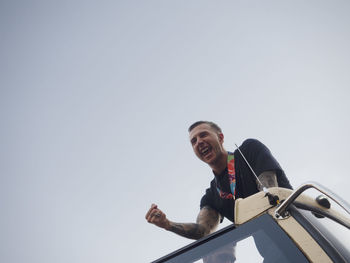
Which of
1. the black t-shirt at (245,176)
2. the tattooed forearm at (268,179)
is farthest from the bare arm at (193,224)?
the tattooed forearm at (268,179)

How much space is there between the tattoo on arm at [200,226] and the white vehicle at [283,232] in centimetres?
92

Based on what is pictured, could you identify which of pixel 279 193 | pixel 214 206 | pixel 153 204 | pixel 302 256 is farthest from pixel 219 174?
pixel 302 256

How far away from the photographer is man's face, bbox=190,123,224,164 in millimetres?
2970

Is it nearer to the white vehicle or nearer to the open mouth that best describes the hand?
the white vehicle

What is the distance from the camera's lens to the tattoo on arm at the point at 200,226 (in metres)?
2.26

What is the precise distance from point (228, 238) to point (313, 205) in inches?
17.6

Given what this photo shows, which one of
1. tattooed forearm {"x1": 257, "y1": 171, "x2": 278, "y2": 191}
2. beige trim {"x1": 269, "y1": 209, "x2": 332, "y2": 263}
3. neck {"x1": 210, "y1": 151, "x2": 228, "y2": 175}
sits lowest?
beige trim {"x1": 269, "y1": 209, "x2": 332, "y2": 263}

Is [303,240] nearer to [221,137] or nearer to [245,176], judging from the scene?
[245,176]

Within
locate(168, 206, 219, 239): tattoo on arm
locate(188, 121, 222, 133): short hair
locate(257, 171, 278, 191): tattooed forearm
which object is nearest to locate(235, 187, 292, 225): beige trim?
locate(257, 171, 278, 191): tattooed forearm

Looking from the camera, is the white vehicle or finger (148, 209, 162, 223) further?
finger (148, 209, 162, 223)

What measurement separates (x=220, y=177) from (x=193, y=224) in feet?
2.03

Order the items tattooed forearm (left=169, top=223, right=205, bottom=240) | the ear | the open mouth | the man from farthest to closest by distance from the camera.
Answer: the ear → the open mouth → tattooed forearm (left=169, top=223, right=205, bottom=240) → the man

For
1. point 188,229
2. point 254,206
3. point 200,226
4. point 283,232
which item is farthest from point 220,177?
point 283,232

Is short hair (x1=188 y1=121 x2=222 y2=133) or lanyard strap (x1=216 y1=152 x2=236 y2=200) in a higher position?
short hair (x1=188 y1=121 x2=222 y2=133)
